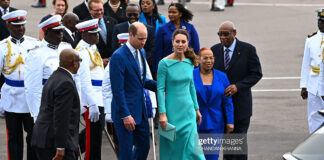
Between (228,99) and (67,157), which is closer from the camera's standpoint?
(67,157)

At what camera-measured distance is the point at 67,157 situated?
316 inches

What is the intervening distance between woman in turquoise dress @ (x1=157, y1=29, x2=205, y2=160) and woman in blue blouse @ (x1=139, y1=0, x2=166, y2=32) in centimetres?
338

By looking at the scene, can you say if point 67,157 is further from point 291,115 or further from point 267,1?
point 267,1

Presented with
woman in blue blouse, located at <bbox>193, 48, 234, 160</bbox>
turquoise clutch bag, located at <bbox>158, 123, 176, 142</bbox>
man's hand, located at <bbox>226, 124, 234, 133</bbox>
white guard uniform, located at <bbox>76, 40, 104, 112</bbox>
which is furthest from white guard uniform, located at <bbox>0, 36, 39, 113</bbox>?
man's hand, located at <bbox>226, 124, 234, 133</bbox>

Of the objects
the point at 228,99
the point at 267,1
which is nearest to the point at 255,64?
the point at 228,99

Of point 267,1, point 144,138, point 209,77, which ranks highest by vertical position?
point 209,77

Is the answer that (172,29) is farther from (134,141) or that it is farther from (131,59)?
(134,141)

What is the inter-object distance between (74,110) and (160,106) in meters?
1.32

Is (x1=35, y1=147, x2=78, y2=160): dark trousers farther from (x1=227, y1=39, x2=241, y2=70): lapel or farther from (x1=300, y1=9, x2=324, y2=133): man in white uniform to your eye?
(x1=300, y1=9, x2=324, y2=133): man in white uniform

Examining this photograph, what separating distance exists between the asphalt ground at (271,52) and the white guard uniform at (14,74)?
1.38 metres

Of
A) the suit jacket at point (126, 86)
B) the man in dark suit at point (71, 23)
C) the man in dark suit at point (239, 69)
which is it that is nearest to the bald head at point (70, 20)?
the man in dark suit at point (71, 23)

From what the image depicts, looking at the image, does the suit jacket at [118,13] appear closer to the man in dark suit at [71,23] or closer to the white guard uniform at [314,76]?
the man in dark suit at [71,23]

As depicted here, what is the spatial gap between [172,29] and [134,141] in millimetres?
3049

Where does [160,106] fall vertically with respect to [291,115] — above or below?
above
